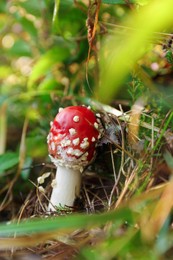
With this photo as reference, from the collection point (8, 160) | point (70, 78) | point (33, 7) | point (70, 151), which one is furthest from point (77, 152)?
point (33, 7)

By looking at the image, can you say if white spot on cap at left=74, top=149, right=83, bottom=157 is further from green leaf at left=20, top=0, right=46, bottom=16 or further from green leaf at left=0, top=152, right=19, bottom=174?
green leaf at left=20, top=0, right=46, bottom=16

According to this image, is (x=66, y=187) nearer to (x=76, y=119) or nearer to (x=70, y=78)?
(x=76, y=119)

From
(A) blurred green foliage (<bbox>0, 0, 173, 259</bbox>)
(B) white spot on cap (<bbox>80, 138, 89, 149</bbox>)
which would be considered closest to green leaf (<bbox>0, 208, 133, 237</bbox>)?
(A) blurred green foliage (<bbox>0, 0, 173, 259</bbox>)

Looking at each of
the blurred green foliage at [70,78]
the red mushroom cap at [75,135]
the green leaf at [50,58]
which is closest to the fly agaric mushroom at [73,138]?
the red mushroom cap at [75,135]

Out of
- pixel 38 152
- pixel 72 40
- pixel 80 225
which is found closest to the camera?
pixel 80 225

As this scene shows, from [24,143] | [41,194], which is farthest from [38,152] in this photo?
[41,194]

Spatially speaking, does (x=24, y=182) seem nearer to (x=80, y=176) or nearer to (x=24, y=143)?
(x=24, y=143)

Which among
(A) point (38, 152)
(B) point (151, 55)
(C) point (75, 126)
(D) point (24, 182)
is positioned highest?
(B) point (151, 55)
